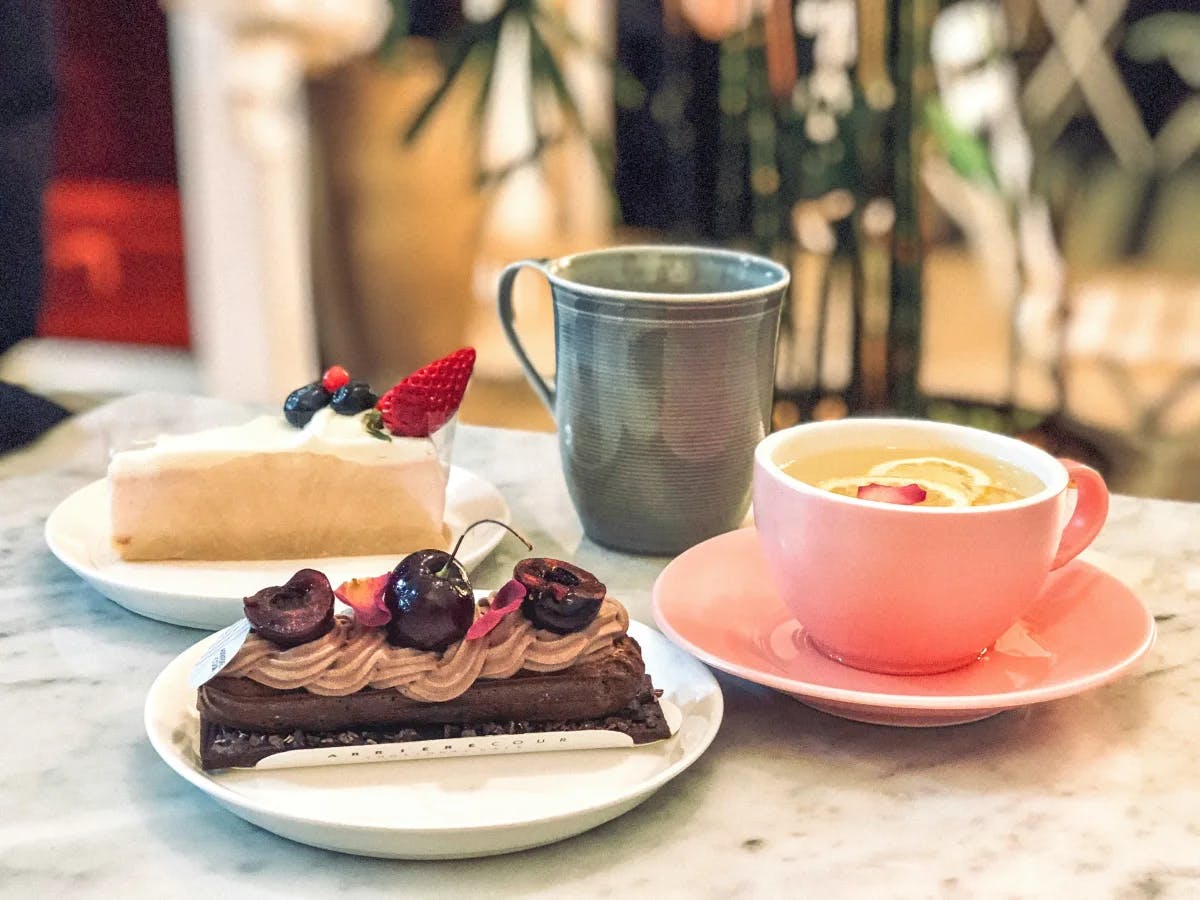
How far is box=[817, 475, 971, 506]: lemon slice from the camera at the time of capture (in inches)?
27.4

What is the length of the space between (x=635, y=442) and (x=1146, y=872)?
438 millimetres

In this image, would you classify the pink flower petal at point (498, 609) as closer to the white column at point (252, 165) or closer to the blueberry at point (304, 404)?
the blueberry at point (304, 404)

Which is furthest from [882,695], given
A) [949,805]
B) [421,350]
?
[421,350]

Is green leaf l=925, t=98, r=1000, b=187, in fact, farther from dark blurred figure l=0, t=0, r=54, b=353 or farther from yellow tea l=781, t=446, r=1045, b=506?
yellow tea l=781, t=446, r=1045, b=506

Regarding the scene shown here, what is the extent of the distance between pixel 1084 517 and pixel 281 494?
1.75 ft

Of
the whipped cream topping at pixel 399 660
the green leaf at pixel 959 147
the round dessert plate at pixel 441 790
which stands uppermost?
the green leaf at pixel 959 147

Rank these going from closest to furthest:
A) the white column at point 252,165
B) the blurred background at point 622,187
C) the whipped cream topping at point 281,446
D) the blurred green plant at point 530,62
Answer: the whipped cream topping at point 281,446 → the blurred green plant at point 530,62 → the blurred background at point 622,187 → the white column at point 252,165

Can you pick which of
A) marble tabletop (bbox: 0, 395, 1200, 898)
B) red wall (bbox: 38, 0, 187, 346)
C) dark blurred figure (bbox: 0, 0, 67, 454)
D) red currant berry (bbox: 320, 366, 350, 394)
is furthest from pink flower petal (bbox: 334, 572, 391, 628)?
red wall (bbox: 38, 0, 187, 346)

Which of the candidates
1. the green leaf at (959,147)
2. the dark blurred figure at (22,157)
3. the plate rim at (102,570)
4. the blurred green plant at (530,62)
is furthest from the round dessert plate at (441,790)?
the green leaf at (959,147)

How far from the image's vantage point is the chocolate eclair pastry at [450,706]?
61 cm

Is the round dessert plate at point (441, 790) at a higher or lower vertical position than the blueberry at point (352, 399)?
lower

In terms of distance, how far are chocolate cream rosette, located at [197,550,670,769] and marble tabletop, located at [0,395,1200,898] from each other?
0.16ft

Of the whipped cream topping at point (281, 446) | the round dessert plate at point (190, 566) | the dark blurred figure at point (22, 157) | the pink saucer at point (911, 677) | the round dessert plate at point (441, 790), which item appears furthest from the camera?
the dark blurred figure at point (22, 157)

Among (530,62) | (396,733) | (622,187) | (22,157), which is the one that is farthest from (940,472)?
(622,187)
